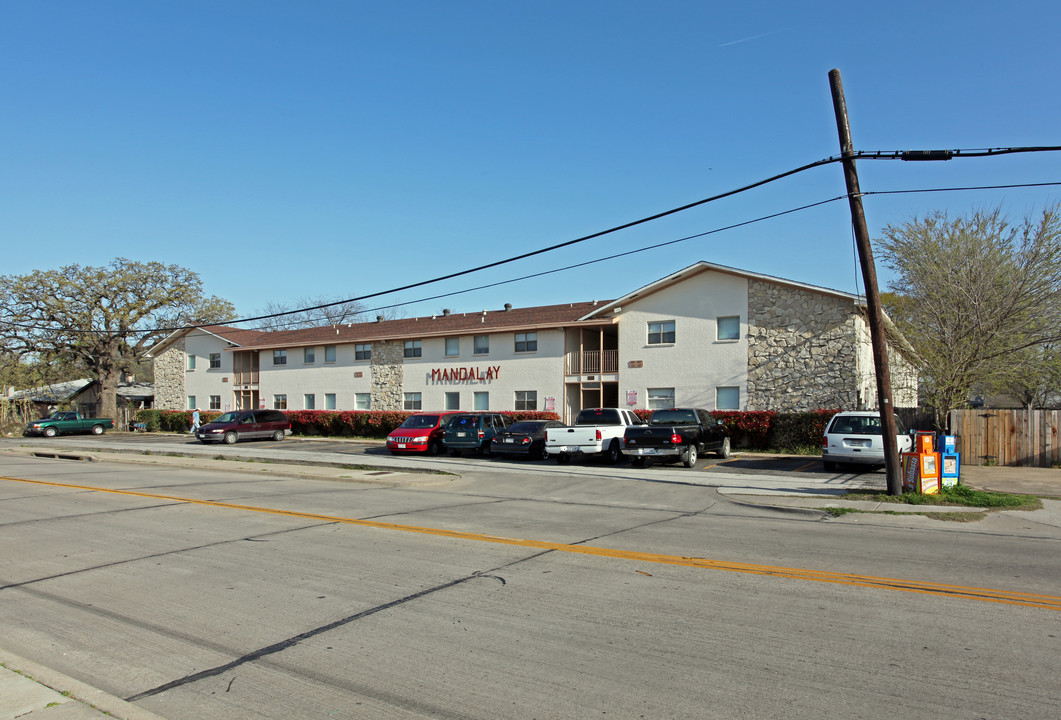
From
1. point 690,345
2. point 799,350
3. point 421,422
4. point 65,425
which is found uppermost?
point 690,345

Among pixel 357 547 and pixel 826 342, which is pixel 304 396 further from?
pixel 357 547

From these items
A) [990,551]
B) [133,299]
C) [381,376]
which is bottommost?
[990,551]

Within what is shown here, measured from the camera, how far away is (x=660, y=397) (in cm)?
2989

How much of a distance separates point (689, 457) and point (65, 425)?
4199cm

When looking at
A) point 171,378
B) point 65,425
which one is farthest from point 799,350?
point 171,378

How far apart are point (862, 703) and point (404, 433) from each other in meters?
23.9

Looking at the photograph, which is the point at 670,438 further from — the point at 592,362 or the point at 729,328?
the point at 592,362

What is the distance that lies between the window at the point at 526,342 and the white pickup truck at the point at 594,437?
11277mm

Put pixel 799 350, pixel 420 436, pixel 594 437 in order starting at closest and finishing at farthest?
pixel 594 437 → pixel 799 350 → pixel 420 436

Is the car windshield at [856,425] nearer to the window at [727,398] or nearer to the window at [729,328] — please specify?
the window at [727,398]

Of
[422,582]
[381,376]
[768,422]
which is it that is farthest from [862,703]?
[381,376]

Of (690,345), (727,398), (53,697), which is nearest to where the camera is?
(53,697)

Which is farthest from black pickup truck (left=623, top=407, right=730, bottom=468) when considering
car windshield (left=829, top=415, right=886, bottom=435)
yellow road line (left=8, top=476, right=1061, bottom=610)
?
yellow road line (left=8, top=476, right=1061, bottom=610)

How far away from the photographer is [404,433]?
27.0 m
